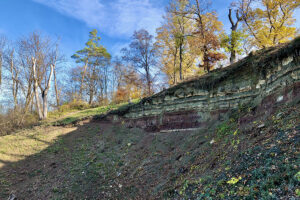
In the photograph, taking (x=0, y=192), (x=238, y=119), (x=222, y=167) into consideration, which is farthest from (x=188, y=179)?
(x=0, y=192)

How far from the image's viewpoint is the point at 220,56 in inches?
700

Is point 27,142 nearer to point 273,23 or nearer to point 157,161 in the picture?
point 157,161

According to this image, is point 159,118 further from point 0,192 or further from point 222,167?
point 0,192

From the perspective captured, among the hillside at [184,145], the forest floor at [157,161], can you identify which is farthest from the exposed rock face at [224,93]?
the forest floor at [157,161]

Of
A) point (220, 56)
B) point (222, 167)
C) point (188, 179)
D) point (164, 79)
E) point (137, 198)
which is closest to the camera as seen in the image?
point (222, 167)

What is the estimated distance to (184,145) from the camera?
10.5 metres

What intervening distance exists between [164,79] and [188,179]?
23321 millimetres

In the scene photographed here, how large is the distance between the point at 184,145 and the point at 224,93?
4.06m

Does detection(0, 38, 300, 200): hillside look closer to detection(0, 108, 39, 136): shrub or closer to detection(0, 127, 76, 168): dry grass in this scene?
detection(0, 127, 76, 168): dry grass

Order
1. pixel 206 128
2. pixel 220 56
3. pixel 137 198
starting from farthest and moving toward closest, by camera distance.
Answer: pixel 220 56 → pixel 206 128 → pixel 137 198

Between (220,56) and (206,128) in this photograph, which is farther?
(220,56)

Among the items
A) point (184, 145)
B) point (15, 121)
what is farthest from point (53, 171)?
point (15, 121)

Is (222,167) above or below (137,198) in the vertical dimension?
above

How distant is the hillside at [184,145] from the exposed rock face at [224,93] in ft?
0.18
